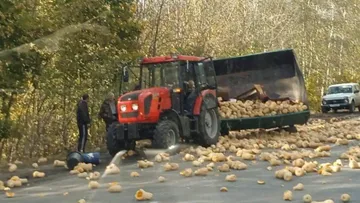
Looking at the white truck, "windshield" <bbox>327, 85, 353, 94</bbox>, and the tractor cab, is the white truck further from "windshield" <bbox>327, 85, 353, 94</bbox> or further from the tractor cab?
the tractor cab

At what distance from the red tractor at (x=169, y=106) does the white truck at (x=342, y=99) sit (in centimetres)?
2098

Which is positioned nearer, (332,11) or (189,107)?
(189,107)

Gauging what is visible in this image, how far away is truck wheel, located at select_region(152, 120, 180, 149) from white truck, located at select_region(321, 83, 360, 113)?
76.3ft

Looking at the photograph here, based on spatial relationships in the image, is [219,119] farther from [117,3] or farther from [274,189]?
[274,189]

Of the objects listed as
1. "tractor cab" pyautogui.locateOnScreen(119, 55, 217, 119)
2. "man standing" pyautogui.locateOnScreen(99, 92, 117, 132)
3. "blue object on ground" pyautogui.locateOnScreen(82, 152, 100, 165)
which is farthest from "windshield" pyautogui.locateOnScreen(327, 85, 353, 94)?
"blue object on ground" pyautogui.locateOnScreen(82, 152, 100, 165)

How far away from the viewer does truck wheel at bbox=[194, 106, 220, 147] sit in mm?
16375

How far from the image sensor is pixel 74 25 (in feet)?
60.7

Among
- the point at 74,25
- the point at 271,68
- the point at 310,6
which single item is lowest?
the point at 271,68

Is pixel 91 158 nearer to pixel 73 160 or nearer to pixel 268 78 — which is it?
pixel 73 160

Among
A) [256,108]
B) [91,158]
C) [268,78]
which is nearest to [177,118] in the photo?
[91,158]

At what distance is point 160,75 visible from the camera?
16500mm

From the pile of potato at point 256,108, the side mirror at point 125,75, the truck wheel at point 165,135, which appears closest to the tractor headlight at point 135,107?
the truck wheel at point 165,135

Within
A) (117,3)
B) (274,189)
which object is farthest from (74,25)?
(274,189)

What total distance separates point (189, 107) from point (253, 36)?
20759 mm
